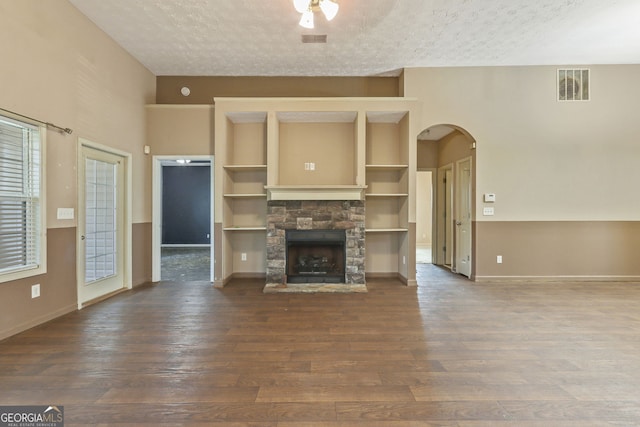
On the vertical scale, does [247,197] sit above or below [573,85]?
below

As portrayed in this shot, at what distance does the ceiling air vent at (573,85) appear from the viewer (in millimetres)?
4668

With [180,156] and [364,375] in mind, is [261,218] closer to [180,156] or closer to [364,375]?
[180,156]

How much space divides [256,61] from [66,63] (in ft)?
7.73

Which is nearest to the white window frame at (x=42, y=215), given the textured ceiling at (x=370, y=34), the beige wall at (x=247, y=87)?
the textured ceiling at (x=370, y=34)

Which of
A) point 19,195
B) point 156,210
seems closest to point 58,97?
point 19,195

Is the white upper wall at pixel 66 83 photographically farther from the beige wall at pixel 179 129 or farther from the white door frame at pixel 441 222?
the white door frame at pixel 441 222

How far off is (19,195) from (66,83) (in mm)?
1347

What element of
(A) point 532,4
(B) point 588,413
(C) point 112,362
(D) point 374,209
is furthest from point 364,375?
(A) point 532,4

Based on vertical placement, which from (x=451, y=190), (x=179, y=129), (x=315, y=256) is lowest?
(x=315, y=256)

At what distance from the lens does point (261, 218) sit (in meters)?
5.05

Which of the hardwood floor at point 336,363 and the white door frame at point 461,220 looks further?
the white door frame at point 461,220

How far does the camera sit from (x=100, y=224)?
3918mm

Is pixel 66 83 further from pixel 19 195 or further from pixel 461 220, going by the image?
pixel 461 220

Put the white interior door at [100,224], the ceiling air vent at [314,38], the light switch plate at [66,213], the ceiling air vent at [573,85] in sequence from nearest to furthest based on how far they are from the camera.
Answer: the light switch plate at [66,213]
the white interior door at [100,224]
the ceiling air vent at [314,38]
the ceiling air vent at [573,85]
